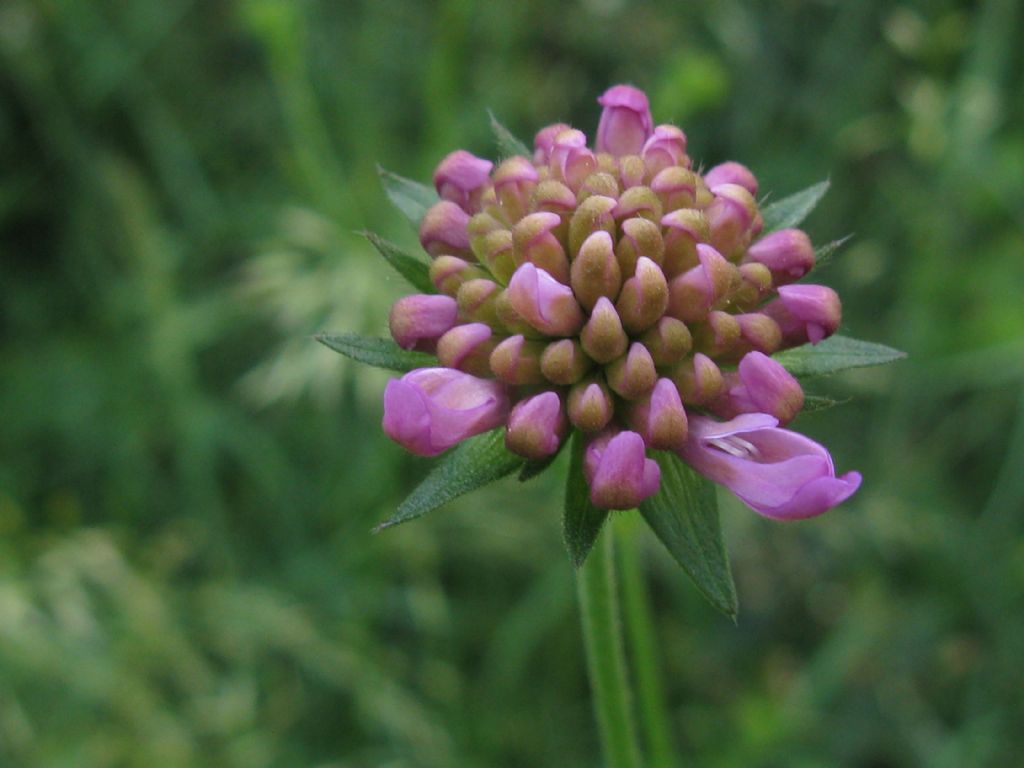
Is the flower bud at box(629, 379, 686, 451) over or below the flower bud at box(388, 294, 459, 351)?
below

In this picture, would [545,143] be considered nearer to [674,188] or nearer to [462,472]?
[674,188]

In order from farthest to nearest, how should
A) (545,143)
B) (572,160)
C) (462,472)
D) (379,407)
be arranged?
1. (379,407)
2. (545,143)
3. (572,160)
4. (462,472)

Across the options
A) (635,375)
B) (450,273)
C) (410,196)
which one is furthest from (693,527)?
(410,196)

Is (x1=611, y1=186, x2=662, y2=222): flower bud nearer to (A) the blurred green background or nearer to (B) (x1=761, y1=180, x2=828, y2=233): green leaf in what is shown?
(B) (x1=761, y1=180, x2=828, y2=233): green leaf

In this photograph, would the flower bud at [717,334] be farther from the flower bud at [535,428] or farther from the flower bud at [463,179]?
the flower bud at [463,179]

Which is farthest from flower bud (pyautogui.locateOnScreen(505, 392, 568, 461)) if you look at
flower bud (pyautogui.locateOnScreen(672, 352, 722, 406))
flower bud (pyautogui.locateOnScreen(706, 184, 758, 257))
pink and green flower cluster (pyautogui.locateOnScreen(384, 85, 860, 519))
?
flower bud (pyautogui.locateOnScreen(706, 184, 758, 257))
